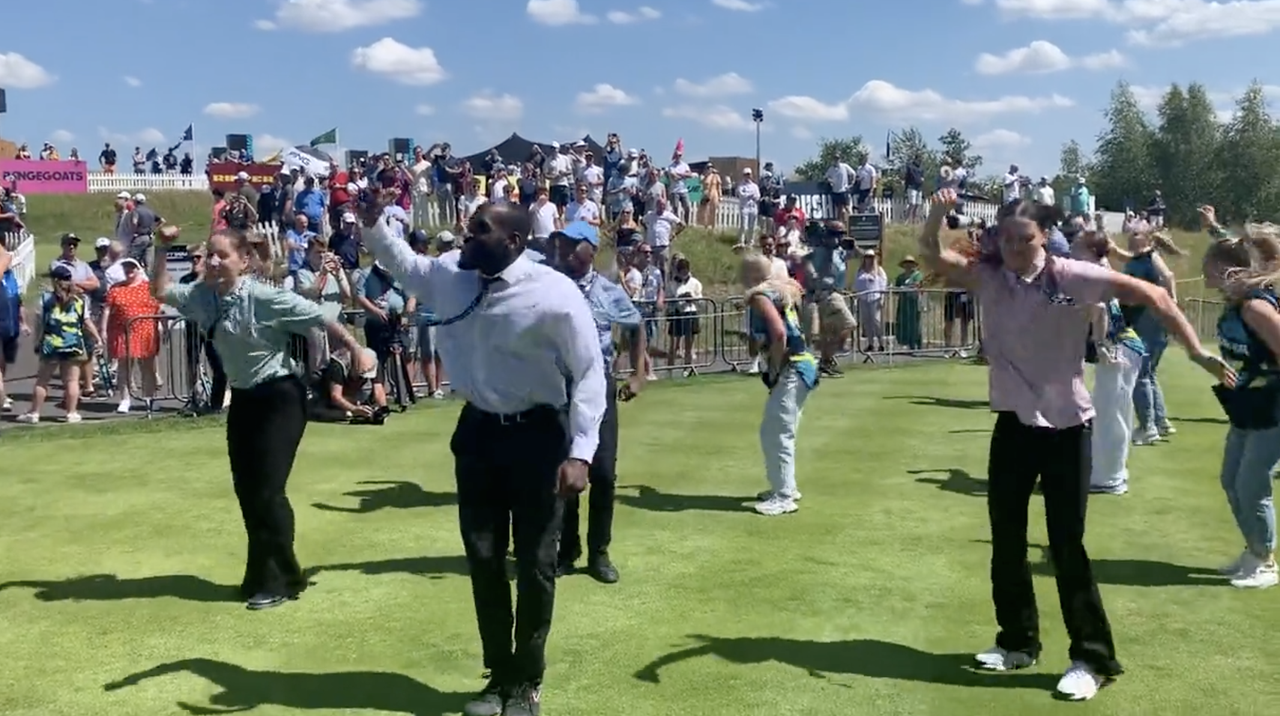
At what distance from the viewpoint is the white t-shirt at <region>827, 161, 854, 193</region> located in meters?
31.3

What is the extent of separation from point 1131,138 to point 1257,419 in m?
82.4

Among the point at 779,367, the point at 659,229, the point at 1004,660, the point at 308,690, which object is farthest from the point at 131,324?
the point at 659,229

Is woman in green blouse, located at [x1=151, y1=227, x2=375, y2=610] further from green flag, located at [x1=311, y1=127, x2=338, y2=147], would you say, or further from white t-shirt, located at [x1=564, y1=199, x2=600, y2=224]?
green flag, located at [x1=311, y1=127, x2=338, y2=147]

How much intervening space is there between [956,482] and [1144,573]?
8.98ft

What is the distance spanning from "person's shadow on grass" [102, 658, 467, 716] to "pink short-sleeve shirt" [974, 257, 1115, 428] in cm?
280

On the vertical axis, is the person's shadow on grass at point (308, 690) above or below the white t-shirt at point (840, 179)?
below

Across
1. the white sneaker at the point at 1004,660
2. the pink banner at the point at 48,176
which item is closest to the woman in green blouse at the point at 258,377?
the white sneaker at the point at 1004,660

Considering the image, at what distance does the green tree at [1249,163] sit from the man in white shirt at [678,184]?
5578 centimetres

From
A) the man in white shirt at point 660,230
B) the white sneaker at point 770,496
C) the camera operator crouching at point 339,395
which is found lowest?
the white sneaker at point 770,496

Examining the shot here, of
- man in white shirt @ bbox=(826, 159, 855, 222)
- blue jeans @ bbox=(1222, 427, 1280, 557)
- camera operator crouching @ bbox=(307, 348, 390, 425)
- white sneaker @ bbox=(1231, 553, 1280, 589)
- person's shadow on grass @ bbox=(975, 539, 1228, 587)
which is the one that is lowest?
person's shadow on grass @ bbox=(975, 539, 1228, 587)

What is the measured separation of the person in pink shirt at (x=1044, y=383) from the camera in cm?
539

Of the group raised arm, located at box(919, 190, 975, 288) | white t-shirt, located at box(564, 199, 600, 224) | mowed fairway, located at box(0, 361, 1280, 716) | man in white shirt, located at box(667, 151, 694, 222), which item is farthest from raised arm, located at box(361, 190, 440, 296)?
man in white shirt, located at box(667, 151, 694, 222)

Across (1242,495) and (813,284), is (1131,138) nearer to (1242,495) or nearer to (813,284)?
(813,284)

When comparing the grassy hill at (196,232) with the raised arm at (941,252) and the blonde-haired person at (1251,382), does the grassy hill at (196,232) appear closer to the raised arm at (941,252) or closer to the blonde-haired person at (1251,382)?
the blonde-haired person at (1251,382)
